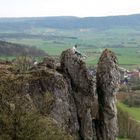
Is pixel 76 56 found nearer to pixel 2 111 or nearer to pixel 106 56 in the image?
pixel 106 56

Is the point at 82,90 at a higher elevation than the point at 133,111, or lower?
higher

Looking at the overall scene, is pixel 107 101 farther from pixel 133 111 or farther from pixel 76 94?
pixel 133 111

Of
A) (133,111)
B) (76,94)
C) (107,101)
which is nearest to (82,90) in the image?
(76,94)

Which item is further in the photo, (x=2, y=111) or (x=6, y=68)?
(x=6, y=68)

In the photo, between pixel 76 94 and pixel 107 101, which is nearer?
pixel 76 94

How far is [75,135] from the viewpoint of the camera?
126 ft

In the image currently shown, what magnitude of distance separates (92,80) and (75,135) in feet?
16.3

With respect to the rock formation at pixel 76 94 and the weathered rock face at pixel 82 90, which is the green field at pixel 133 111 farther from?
the weathered rock face at pixel 82 90

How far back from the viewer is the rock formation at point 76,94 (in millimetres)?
37375

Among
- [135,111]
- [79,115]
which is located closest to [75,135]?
[79,115]

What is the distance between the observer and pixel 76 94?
3959 cm

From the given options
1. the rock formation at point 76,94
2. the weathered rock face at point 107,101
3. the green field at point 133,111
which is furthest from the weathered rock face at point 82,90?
the green field at point 133,111

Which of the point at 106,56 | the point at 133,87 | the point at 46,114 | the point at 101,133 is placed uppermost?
the point at 106,56

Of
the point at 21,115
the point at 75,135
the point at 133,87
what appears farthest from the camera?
the point at 133,87
